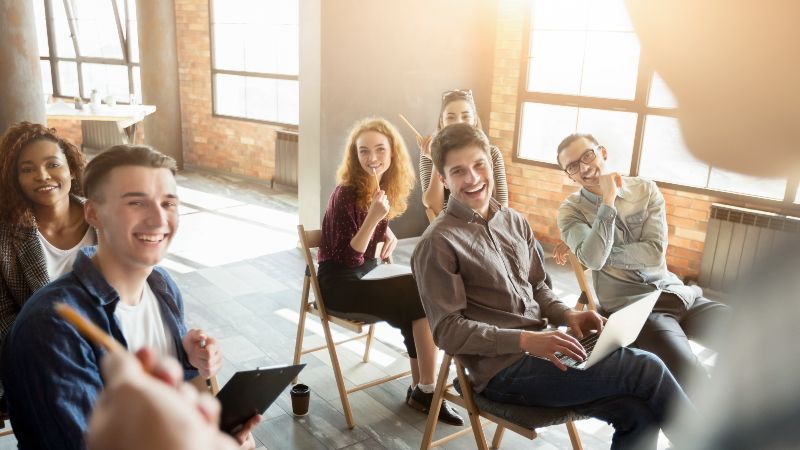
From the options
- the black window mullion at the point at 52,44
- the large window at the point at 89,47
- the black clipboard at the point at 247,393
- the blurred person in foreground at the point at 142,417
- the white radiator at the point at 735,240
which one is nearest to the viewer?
the blurred person in foreground at the point at 142,417

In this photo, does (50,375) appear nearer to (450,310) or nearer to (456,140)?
(450,310)

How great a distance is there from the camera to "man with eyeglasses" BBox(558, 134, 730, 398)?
2.46 m

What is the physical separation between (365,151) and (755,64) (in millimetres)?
2708

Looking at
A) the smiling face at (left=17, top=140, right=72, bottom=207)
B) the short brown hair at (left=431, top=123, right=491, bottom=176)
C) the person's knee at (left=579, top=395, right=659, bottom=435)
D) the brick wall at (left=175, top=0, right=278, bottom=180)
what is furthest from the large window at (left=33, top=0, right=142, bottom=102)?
the person's knee at (left=579, top=395, right=659, bottom=435)

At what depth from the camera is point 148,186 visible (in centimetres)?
131

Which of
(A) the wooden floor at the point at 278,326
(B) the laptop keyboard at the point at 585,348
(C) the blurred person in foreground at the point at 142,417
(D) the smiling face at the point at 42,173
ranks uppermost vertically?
(C) the blurred person in foreground at the point at 142,417

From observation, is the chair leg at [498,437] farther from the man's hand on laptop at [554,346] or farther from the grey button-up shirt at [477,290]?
the man's hand on laptop at [554,346]

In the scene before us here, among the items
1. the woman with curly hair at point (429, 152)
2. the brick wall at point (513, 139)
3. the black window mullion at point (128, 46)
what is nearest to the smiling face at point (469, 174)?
the woman with curly hair at point (429, 152)

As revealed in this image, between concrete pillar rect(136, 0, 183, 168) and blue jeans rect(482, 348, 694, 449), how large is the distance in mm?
7023

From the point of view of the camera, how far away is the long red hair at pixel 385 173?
9.45ft

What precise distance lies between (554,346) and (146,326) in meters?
1.05

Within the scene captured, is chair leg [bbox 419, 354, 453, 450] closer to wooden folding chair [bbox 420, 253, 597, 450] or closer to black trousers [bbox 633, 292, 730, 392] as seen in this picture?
wooden folding chair [bbox 420, 253, 597, 450]

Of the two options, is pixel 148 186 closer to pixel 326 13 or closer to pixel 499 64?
pixel 326 13

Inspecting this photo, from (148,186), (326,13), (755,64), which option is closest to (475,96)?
(326,13)
